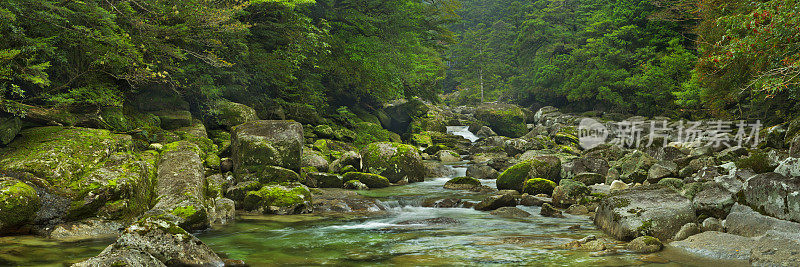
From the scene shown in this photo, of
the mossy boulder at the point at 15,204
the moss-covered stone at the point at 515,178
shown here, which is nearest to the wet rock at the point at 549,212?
the moss-covered stone at the point at 515,178

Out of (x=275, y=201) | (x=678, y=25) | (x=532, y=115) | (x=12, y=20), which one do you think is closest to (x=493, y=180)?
(x=275, y=201)

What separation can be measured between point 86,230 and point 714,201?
410 inches

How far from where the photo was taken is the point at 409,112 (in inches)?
1229

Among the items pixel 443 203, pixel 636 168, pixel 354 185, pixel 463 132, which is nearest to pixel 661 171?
pixel 636 168

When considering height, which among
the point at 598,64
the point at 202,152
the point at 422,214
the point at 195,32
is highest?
the point at 598,64

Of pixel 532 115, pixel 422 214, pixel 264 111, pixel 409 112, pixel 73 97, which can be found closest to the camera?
pixel 73 97

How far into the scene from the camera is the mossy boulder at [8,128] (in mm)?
8277

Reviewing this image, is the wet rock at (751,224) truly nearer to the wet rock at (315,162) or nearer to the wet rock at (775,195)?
the wet rock at (775,195)

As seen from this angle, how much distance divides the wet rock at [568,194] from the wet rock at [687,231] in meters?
4.28

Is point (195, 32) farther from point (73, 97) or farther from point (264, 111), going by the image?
point (264, 111)

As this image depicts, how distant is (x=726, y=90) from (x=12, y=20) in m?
20.3

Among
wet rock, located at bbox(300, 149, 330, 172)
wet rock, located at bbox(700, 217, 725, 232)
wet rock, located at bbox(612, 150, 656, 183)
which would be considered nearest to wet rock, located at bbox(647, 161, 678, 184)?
wet rock, located at bbox(612, 150, 656, 183)

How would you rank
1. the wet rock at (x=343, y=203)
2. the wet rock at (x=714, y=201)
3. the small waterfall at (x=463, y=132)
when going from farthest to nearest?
1. the small waterfall at (x=463, y=132)
2. the wet rock at (x=343, y=203)
3. the wet rock at (x=714, y=201)

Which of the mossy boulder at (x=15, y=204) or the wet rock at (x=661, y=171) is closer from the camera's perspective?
the mossy boulder at (x=15, y=204)
